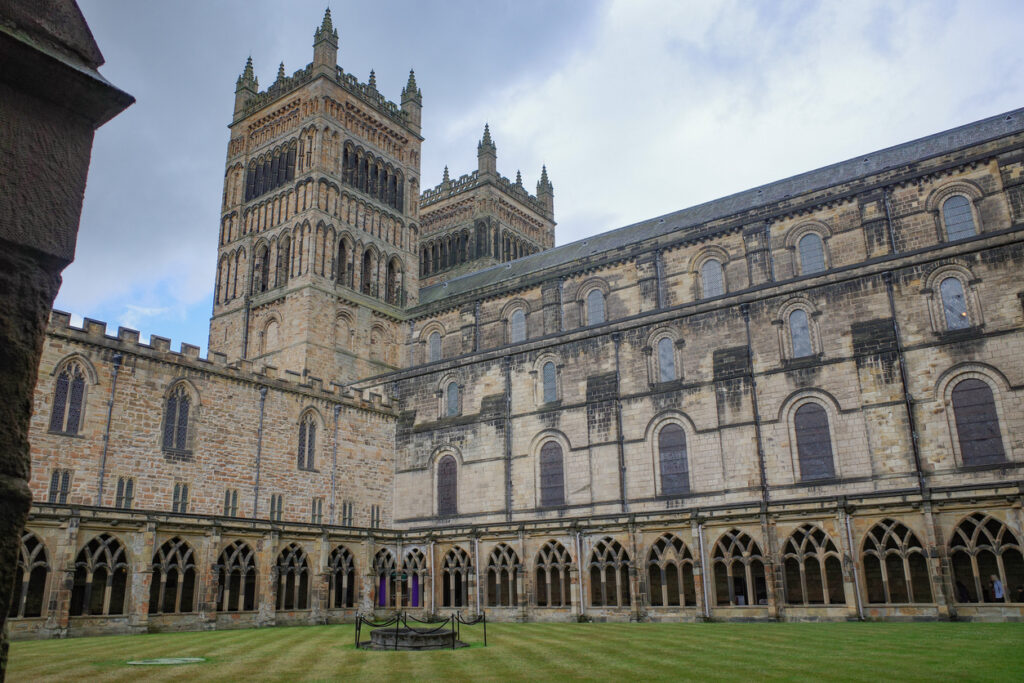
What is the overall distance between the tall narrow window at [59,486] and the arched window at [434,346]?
78.9 feet

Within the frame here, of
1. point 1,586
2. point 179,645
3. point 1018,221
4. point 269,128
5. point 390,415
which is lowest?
point 179,645

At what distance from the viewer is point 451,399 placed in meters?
42.5

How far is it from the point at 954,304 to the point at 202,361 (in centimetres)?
3048

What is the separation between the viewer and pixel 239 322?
52.5 metres

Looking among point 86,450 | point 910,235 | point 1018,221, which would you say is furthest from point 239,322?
point 1018,221

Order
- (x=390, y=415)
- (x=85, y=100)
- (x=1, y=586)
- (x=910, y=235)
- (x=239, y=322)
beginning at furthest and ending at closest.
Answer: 1. (x=239, y=322)
2. (x=390, y=415)
3. (x=910, y=235)
4. (x=85, y=100)
5. (x=1, y=586)

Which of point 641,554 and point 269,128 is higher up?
point 269,128

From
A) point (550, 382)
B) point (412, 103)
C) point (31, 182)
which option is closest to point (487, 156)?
point (412, 103)

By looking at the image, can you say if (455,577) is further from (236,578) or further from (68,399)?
(68,399)

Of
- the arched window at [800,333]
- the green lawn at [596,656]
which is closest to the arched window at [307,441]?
the green lawn at [596,656]

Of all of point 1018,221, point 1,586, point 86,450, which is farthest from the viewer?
point 1018,221

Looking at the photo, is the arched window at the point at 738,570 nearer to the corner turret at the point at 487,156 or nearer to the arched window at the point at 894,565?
the arched window at the point at 894,565

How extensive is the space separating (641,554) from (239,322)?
109ft

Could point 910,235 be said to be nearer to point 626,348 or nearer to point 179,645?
point 626,348
